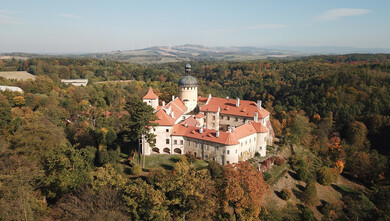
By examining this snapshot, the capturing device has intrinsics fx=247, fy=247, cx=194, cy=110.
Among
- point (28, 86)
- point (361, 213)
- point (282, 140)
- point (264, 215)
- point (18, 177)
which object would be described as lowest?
point (361, 213)

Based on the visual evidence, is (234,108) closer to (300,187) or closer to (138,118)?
(300,187)

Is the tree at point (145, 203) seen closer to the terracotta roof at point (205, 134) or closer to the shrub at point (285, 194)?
the terracotta roof at point (205, 134)

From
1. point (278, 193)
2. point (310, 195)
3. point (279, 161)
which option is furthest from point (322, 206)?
point (279, 161)

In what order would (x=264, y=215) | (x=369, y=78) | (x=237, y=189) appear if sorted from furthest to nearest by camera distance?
(x=369, y=78), (x=264, y=215), (x=237, y=189)

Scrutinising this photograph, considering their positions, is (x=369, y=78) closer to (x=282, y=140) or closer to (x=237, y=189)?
(x=282, y=140)

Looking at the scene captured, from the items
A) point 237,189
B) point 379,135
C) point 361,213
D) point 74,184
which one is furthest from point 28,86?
point 379,135

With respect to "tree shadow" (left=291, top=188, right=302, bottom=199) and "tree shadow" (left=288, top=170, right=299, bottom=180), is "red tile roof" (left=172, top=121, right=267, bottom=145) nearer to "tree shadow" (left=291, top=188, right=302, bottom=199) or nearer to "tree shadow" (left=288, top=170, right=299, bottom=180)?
"tree shadow" (left=288, top=170, right=299, bottom=180)

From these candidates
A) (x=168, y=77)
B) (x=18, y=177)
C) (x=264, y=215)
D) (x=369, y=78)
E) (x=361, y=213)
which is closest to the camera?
(x=18, y=177)

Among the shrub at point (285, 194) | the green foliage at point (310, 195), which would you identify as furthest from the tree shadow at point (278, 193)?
the green foliage at point (310, 195)
